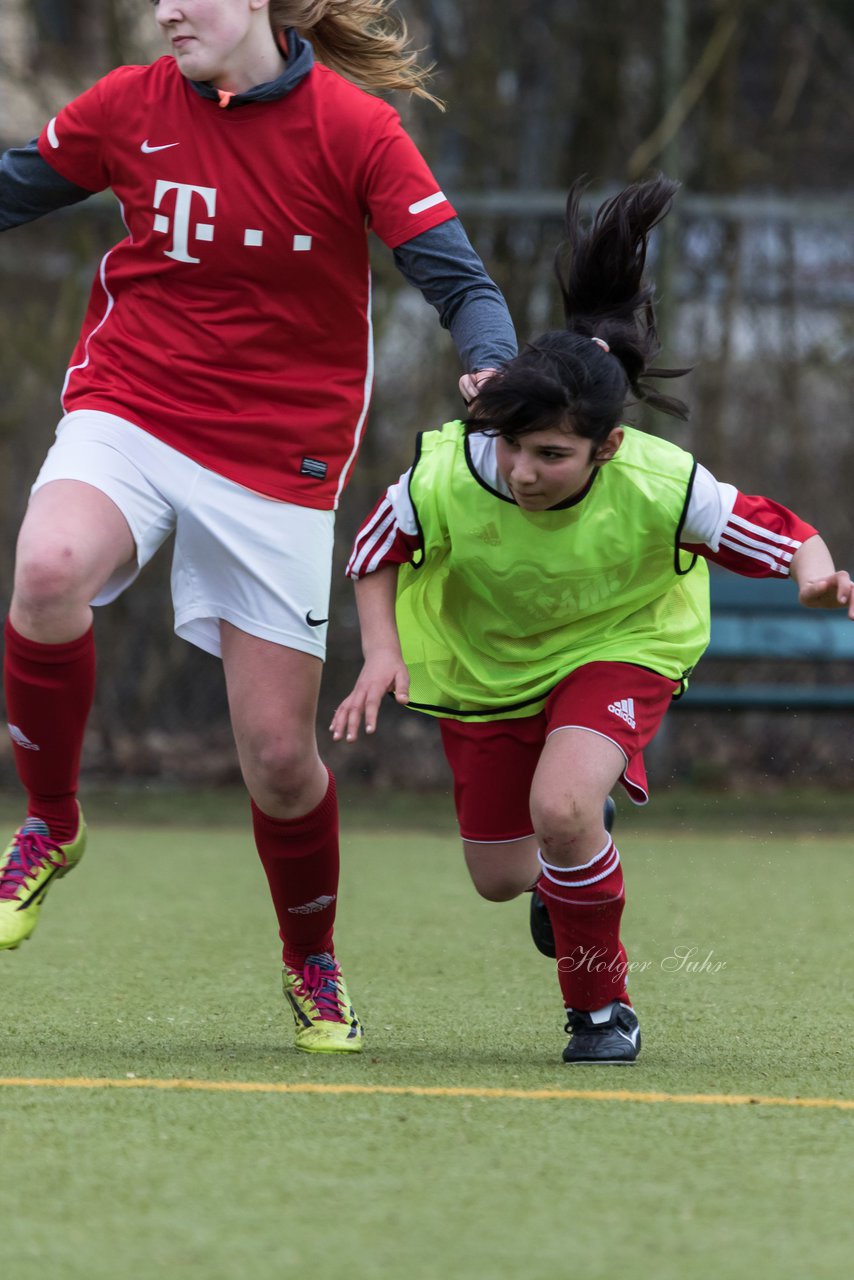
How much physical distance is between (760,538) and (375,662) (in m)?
0.71

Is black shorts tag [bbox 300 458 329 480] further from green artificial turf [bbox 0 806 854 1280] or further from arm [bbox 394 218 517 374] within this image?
green artificial turf [bbox 0 806 854 1280]

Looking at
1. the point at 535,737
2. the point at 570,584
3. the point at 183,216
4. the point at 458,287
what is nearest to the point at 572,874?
the point at 535,737

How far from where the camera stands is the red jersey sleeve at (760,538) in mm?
3318

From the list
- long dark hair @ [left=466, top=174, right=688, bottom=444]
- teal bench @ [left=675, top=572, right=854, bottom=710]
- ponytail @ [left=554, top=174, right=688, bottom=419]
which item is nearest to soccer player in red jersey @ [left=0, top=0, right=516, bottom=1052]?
long dark hair @ [left=466, top=174, right=688, bottom=444]

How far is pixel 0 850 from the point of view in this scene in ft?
21.3

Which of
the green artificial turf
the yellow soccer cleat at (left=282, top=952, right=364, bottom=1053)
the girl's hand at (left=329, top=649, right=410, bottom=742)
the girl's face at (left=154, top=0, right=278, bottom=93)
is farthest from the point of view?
the yellow soccer cleat at (left=282, top=952, right=364, bottom=1053)

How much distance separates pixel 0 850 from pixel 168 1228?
451cm

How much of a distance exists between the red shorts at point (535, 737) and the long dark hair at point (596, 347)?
1.54 ft

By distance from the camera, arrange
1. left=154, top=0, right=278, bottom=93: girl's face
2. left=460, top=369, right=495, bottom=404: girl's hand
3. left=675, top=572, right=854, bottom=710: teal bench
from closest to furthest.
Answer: left=460, top=369, right=495, bottom=404: girl's hand, left=154, top=0, right=278, bottom=93: girl's face, left=675, top=572, right=854, bottom=710: teal bench

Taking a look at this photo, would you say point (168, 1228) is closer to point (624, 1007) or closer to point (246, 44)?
point (624, 1007)

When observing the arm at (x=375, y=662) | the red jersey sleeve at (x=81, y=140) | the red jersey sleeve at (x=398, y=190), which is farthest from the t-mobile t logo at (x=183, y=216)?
the arm at (x=375, y=662)

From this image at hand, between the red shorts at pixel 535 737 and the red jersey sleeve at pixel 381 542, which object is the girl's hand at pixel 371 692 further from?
the red shorts at pixel 535 737

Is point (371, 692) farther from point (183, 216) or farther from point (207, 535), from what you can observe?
point (183, 216)

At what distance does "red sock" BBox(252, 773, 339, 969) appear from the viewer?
3.54 m
